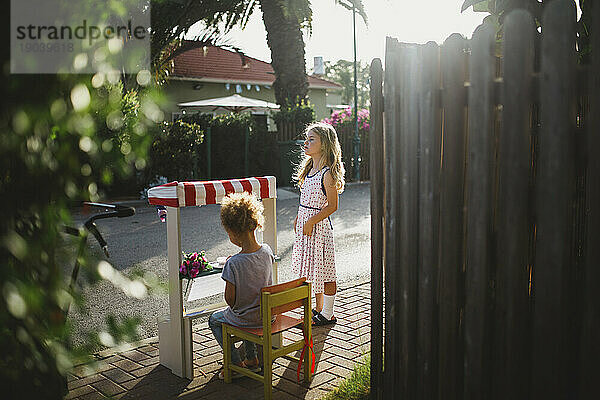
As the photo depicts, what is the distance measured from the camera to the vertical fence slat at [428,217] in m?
2.90

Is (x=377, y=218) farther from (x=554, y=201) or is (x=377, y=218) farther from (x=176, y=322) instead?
(x=176, y=322)

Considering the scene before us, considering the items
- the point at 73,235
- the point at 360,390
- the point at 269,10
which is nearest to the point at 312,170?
the point at 360,390

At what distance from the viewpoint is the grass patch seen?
12.8ft

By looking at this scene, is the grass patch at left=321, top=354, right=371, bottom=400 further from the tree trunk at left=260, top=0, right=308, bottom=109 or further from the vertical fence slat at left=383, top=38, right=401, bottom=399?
the tree trunk at left=260, top=0, right=308, bottom=109

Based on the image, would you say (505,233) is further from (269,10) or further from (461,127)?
(269,10)

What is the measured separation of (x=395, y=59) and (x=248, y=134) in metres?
14.3

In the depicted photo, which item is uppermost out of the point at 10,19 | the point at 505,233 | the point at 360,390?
the point at 10,19

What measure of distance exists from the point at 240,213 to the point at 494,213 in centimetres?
191

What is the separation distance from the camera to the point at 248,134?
17.2 m

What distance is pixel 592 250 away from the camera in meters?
2.29

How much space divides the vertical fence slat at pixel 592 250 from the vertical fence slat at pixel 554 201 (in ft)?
0.26

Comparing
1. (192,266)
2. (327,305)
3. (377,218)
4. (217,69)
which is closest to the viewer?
(377,218)

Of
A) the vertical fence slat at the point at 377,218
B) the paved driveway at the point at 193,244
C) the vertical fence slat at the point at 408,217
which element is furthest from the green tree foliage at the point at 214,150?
the vertical fence slat at the point at 408,217

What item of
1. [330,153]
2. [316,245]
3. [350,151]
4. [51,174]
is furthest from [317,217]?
[350,151]
